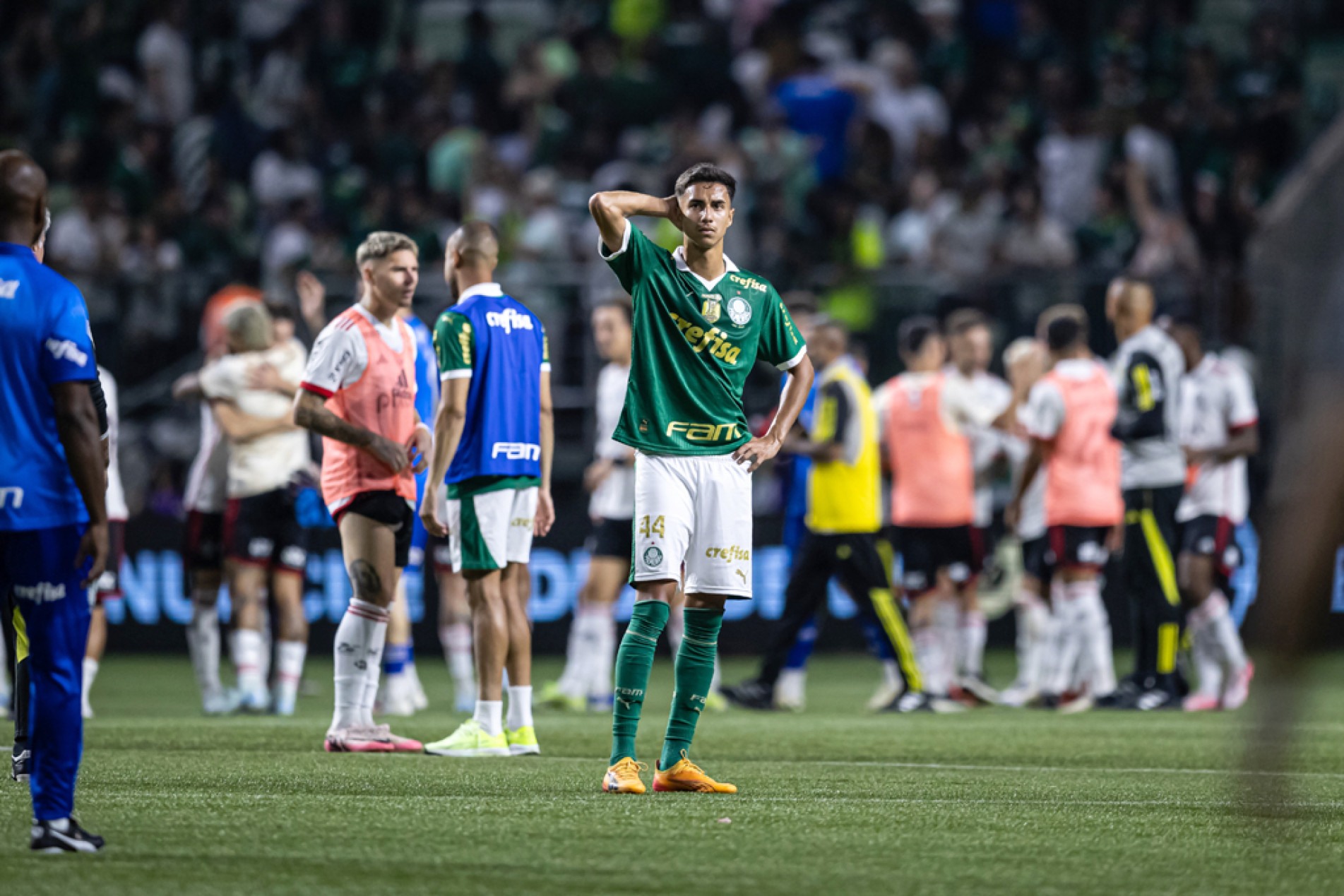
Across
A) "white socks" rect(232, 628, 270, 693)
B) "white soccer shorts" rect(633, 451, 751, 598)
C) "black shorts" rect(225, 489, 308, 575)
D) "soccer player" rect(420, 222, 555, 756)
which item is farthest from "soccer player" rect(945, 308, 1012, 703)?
"white soccer shorts" rect(633, 451, 751, 598)

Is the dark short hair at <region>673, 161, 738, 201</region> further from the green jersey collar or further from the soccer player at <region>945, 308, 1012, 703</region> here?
the soccer player at <region>945, 308, 1012, 703</region>

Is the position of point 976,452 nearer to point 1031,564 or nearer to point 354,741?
point 1031,564

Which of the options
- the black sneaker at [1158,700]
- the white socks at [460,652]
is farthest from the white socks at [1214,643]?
the white socks at [460,652]

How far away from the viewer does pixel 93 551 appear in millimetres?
5273

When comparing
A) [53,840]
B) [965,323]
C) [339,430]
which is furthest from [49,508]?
[965,323]

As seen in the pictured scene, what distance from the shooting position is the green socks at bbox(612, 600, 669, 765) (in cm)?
700

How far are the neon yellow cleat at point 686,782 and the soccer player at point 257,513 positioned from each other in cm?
501

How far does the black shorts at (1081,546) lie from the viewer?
1254cm

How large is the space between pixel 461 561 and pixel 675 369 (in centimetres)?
204

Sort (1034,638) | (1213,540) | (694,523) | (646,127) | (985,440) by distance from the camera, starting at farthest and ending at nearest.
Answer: (646,127) < (985,440) < (1034,638) < (1213,540) < (694,523)

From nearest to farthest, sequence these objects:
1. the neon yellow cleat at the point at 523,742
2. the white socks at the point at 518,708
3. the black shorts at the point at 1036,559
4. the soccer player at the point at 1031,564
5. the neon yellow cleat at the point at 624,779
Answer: the neon yellow cleat at the point at 624,779 → the neon yellow cleat at the point at 523,742 → the white socks at the point at 518,708 → the soccer player at the point at 1031,564 → the black shorts at the point at 1036,559

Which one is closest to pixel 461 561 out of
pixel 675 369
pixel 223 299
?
pixel 675 369

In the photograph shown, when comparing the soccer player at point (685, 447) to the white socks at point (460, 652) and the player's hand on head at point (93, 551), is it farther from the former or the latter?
the white socks at point (460, 652)

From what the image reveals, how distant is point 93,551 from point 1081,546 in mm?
8535
